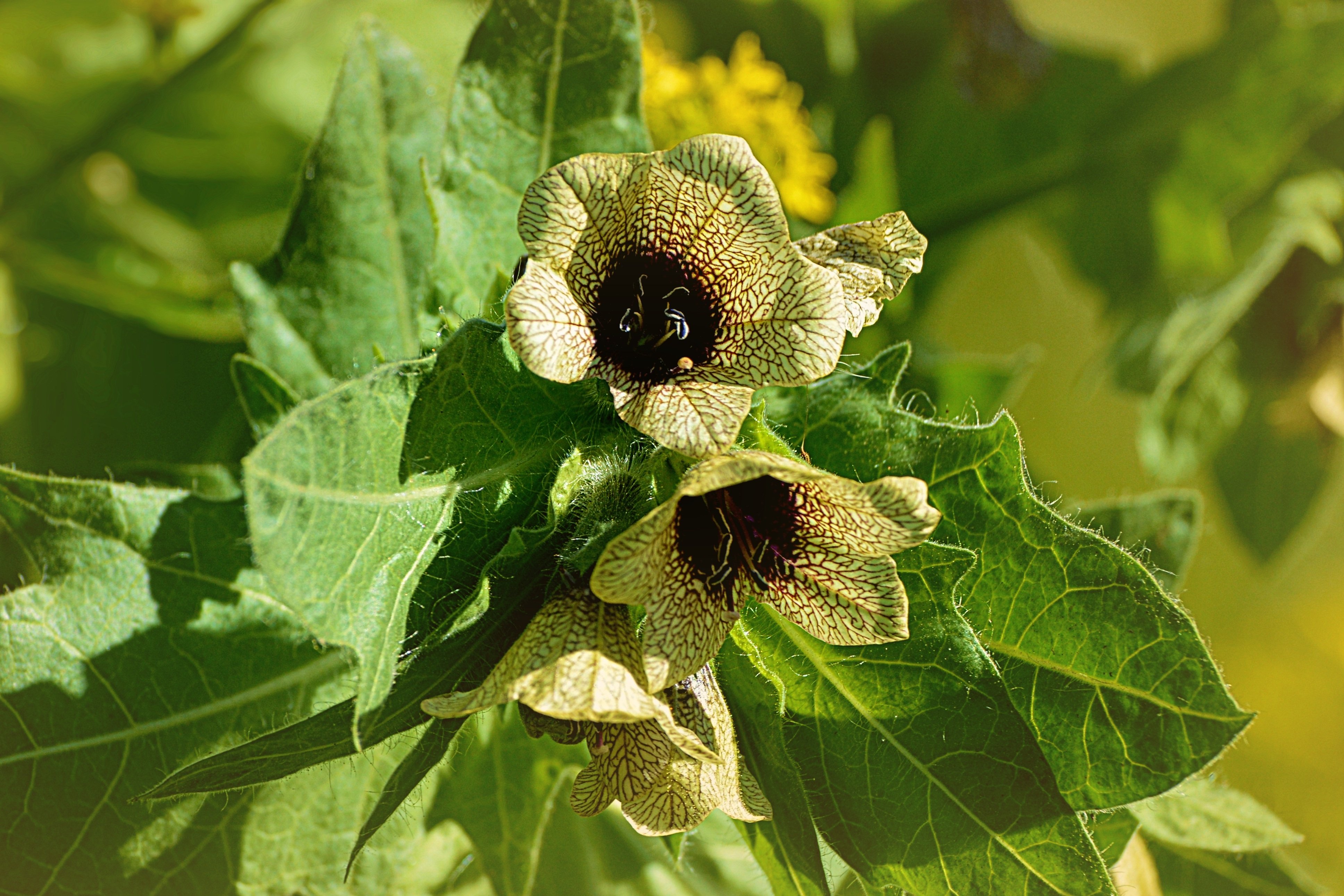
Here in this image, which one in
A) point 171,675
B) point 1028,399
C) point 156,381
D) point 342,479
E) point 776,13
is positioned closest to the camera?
point 342,479

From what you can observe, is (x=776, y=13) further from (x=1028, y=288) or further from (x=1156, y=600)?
(x=1156, y=600)

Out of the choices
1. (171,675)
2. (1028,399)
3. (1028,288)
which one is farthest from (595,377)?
(1028,288)

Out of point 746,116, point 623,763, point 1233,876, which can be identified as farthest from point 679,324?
point 1233,876

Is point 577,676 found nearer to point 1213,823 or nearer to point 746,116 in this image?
point 1213,823

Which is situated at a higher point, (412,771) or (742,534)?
(742,534)

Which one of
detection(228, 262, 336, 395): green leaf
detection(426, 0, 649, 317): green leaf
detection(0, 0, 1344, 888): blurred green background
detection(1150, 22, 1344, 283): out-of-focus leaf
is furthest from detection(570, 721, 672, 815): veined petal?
detection(1150, 22, 1344, 283): out-of-focus leaf
